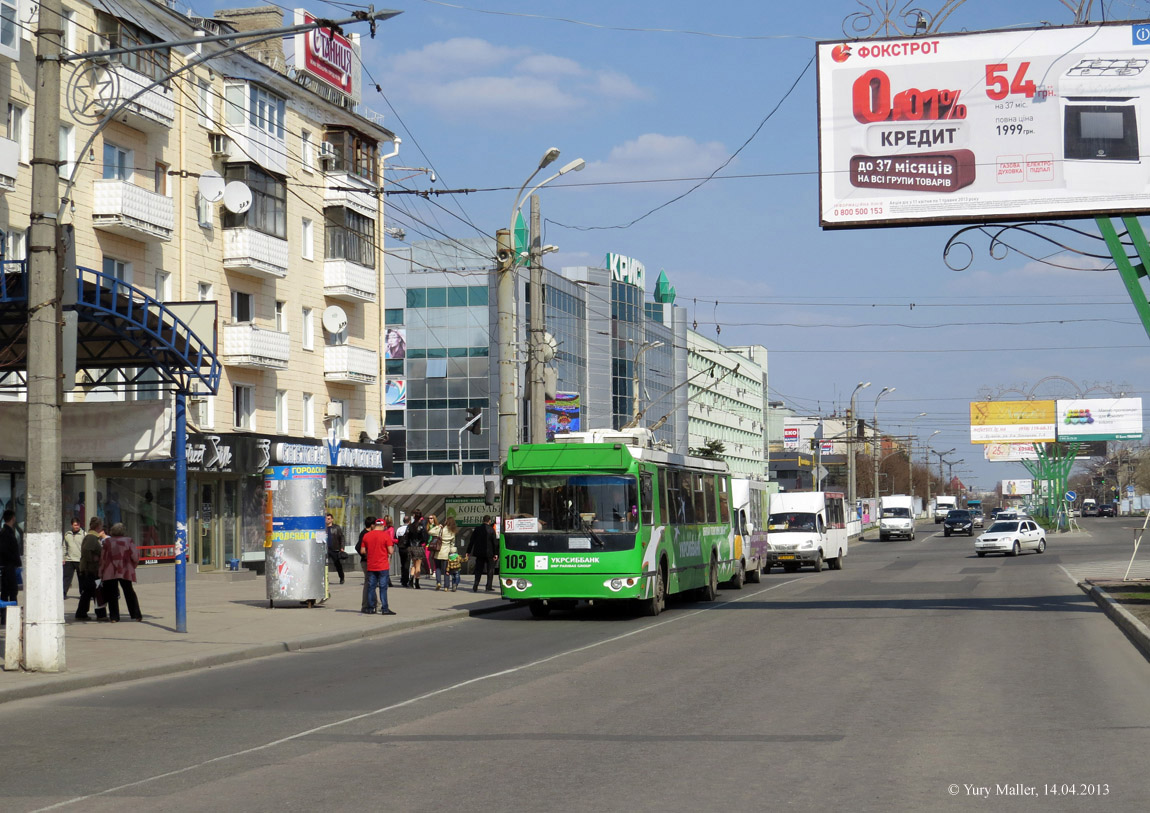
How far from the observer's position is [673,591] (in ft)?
78.6

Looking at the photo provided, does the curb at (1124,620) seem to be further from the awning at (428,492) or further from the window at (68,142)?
the window at (68,142)

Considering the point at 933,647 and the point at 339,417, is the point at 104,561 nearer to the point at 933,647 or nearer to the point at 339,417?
the point at 933,647

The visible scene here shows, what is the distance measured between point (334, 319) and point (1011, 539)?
2771cm

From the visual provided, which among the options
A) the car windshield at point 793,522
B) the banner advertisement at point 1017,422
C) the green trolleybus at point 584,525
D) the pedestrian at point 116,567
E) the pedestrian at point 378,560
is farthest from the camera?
the banner advertisement at point 1017,422

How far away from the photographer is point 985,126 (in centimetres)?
2131

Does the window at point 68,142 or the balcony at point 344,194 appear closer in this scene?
the window at point 68,142

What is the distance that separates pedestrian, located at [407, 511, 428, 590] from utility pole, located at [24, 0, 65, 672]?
16.7m

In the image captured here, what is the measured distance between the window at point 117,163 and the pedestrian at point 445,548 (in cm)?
1266

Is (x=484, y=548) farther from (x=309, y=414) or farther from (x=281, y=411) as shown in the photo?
(x=309, y=414)

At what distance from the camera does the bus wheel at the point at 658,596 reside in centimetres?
2269

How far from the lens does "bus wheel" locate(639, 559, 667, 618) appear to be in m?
22.7

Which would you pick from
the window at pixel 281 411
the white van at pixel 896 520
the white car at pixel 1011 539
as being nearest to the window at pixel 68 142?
the window at pixel 281 411

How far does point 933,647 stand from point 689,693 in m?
5.45

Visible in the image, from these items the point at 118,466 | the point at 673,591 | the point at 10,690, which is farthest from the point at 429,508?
the point at 10,690
